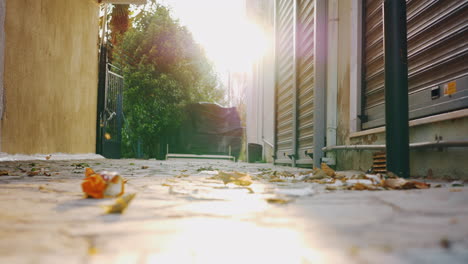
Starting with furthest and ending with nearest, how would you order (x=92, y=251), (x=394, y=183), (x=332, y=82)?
(x=332, y=82), (x=394, y=183), (x=92, y=251)

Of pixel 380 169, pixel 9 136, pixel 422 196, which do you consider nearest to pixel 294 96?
pixel 380 169

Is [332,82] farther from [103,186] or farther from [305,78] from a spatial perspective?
[103,186]

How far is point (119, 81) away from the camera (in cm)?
1152

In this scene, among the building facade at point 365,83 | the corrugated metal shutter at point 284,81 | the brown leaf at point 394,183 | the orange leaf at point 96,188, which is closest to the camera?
the orange leaf at point 96,188

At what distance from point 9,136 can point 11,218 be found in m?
4.58

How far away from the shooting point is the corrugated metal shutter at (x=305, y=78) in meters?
6.23

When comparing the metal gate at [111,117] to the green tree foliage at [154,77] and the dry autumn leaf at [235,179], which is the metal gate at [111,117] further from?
the dry autumn leaf at [235,179]

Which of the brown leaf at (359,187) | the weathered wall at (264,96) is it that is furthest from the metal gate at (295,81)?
the brown leaf at (359,187)

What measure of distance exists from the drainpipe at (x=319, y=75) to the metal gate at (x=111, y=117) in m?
6.26

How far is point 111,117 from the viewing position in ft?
34.7

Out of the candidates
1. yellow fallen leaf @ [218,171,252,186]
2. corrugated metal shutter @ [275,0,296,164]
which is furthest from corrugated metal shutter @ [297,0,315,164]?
yellow fallen leaf @ [218,171,252,186]

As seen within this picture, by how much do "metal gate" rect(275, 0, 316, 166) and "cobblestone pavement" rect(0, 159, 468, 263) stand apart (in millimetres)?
4347

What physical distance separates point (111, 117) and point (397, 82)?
901 cm

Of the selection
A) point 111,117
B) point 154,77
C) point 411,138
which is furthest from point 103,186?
point 154,77
